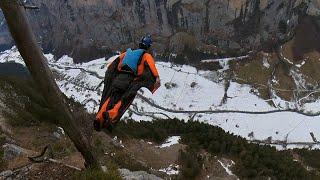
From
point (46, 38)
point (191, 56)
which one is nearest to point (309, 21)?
point (191, 56)

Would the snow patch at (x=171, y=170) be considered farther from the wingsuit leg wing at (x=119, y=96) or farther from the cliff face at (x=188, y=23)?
the cliff face at (x=188, y=23)

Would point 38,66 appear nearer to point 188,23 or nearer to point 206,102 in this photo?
point 206,102

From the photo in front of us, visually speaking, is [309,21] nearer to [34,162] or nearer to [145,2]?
[145,2]

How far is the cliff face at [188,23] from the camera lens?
232ft

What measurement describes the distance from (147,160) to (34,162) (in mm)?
9427

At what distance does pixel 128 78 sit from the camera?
31.4 ft

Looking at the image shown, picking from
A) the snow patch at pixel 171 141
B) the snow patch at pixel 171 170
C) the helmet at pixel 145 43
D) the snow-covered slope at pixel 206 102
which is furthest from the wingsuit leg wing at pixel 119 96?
the snow-covered slope at pixel 206 102

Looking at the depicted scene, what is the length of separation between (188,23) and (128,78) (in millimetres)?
64975

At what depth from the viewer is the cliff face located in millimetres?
70625

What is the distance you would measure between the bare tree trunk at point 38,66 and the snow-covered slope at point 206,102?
41639 mm

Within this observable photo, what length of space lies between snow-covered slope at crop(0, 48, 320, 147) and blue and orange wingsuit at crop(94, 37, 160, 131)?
38.4m

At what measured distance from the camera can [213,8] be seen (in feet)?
235

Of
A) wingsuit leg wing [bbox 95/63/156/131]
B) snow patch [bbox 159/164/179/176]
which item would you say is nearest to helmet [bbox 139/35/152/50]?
wingsuit leg wing [bbox 95/63/156/131]

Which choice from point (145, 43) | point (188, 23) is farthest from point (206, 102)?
point (145, 43)
